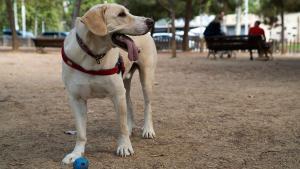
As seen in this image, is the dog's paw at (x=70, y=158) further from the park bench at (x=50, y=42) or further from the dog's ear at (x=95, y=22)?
the park bench at (x=50, y=42)

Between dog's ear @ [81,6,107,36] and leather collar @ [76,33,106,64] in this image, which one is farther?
leather collar @ [76,33,106,64]

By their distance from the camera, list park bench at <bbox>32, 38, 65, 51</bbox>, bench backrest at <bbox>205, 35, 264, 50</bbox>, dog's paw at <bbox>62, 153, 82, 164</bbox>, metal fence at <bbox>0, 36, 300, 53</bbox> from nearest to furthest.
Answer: dog's paw at <bbox>62, 153, 82, 164</bbox> → bench backrest at <bbox>205, 35, 264, 50</bbox> → park bench at <bbox>32, 38, 65, 51</bbox> → metal fence at <bbox>0, 36, 300, 53</bbox>

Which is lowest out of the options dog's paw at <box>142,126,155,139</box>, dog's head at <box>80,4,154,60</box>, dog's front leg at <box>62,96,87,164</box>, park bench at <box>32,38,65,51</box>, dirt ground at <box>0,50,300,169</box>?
dirt ground at <box>0,50,300,169</box>

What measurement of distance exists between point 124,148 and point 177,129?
1.45 metres

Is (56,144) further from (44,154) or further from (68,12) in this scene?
(68,12)

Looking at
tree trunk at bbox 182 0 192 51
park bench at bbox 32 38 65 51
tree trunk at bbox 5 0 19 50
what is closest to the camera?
park bench at bbox 32 38 65 51

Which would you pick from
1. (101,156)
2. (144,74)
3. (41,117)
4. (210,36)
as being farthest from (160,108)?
(210,36)

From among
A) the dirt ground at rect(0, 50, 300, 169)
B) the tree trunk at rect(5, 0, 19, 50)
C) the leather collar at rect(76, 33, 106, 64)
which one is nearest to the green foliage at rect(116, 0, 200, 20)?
the tree trunk at rect(5, 0, 19, 50)

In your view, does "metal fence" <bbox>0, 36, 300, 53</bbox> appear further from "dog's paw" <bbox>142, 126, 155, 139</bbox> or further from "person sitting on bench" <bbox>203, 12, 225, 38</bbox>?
"dog's paw" <bbox>142, 126, 155, 139</bbox>

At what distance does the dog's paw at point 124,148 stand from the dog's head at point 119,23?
2.99 feet

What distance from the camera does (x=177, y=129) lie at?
6.11 m

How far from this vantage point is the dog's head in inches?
171

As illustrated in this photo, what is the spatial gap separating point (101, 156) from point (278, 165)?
1.66m

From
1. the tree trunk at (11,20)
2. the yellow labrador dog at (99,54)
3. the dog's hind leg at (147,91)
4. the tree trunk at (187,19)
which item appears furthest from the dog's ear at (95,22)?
the tree trunk at (187,19)
